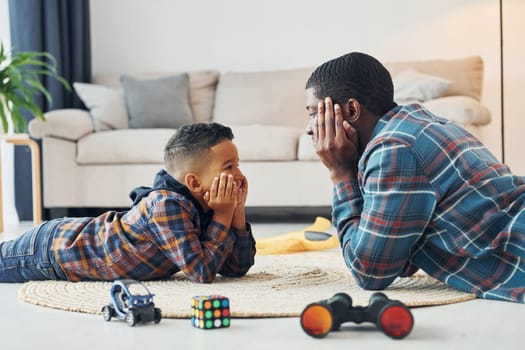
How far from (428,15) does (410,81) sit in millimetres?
966

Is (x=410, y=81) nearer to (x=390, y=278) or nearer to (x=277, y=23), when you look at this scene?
(x=277, y=23)

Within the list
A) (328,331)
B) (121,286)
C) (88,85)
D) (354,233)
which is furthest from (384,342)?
(88,85)

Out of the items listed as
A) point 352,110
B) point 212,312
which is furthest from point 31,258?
point 352,110

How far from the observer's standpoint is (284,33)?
543 centimetres

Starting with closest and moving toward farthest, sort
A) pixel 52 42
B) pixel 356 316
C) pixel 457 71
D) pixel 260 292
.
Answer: pixel 356 316 → pixel 260 292 → pixel 457 71 → pixel 52 42

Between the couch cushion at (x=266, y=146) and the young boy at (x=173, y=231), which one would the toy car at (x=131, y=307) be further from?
the couch cushion at (x=266, y=146)

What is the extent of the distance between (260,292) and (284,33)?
3769 mm

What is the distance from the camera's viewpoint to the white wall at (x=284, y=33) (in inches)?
204

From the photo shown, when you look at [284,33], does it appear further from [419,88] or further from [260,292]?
[260,292]

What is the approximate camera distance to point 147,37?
5594mm

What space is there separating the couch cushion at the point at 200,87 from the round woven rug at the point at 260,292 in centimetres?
291

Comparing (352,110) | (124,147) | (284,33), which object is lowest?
(124,147)

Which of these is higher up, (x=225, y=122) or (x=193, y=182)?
(x=193, y=182)

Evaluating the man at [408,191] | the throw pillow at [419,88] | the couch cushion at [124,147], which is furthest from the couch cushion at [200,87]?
the man at [408,191]
